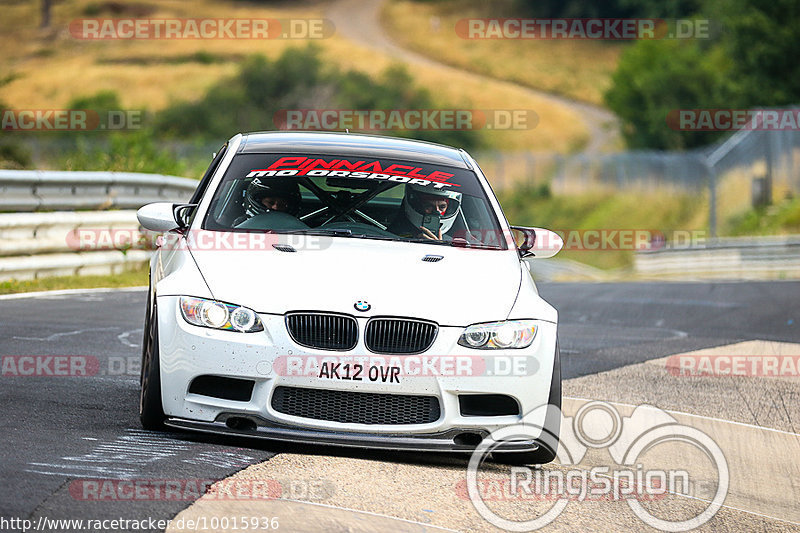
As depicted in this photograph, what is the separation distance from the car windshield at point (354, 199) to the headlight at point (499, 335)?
3.25ft

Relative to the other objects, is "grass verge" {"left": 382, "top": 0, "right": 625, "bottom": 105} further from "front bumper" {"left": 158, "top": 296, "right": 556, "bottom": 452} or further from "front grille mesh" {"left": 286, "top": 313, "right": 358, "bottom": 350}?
"front grille mesh" {"left": 286, "top": 313, "right": 358, "bottom": 350}

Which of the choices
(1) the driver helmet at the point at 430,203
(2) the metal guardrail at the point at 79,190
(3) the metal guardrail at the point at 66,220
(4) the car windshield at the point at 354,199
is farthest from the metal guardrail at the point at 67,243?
(1) the driver helmet at the point at 430,203

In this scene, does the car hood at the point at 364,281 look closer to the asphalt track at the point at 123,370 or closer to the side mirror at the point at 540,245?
the side mirror at the point at 540,245

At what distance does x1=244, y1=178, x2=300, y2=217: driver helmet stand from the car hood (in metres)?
0.63

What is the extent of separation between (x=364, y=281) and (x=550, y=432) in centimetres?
120

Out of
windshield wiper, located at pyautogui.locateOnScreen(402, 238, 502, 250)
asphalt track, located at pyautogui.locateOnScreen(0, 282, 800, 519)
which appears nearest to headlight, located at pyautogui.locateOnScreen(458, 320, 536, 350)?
asphalt track, located at pyautogui.locateOnScreen(0, 282, 800, 519)

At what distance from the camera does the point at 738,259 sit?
1097 inches

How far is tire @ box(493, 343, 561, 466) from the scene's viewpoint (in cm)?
621

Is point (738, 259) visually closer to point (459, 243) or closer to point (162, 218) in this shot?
point (459, 243)

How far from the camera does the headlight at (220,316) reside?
5.85 meters

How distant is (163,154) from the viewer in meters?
23.4

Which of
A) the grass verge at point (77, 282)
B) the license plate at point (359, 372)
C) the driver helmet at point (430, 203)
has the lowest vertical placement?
the license plate at point (359, 372)

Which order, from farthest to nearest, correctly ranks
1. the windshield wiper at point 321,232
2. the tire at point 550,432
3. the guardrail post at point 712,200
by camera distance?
the guardrail post at point 712,200
the windshield wiper at point 321,232
the tire at point 550,432

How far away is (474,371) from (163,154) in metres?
18.3
